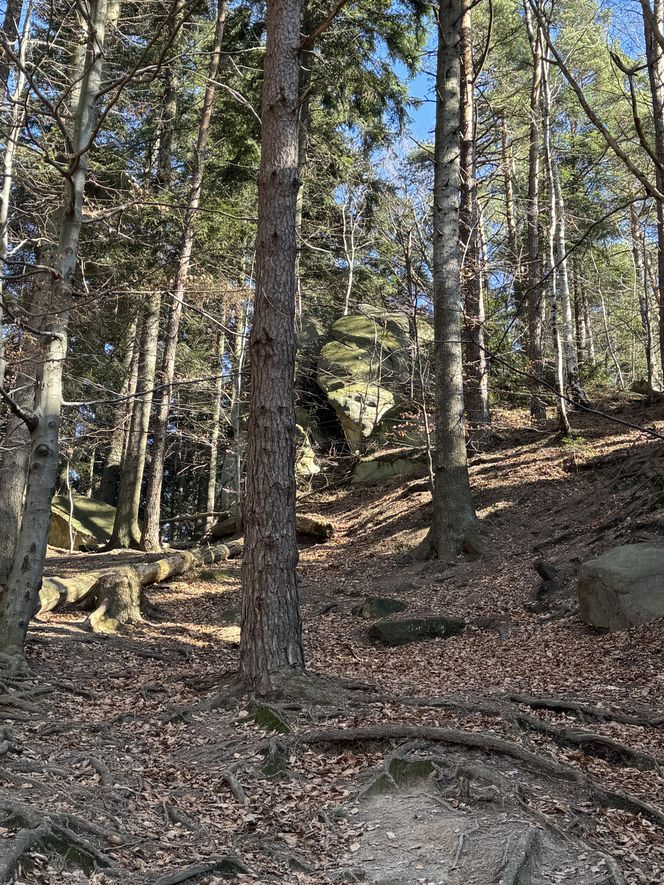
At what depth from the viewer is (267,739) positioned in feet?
A: 16.7

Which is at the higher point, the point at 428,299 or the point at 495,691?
the point at 428,299

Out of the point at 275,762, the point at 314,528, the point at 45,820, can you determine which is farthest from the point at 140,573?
the point at 45,820

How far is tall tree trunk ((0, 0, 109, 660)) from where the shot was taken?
22.8ft

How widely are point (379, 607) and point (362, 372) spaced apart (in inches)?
483

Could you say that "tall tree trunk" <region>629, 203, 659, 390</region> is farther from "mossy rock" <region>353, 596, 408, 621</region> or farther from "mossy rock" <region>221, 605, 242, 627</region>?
"mossy rock" <region>221, 605, 242, 627</region>

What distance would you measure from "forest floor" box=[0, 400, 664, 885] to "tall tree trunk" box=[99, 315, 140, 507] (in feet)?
25.4

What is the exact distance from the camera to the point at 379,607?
10.2 m

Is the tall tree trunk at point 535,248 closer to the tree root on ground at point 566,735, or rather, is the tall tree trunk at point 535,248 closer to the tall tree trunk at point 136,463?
the tall tree trunk at point 136,463

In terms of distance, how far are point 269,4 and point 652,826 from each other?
7.49 metres

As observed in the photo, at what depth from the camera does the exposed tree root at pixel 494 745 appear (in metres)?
4.05

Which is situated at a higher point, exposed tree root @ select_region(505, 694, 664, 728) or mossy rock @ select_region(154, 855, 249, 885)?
exposed tree root @ select_region(505, 694, 664, 728)

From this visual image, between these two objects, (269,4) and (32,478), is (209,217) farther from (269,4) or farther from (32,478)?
(32,478)

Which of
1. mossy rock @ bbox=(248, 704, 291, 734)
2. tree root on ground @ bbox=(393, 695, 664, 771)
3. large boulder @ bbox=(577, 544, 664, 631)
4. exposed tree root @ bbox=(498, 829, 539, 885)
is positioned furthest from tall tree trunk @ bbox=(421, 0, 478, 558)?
exposed tree root @ bbox=(498, 829, 539, 885)

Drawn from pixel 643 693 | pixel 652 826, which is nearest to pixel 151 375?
pixel 643 693
